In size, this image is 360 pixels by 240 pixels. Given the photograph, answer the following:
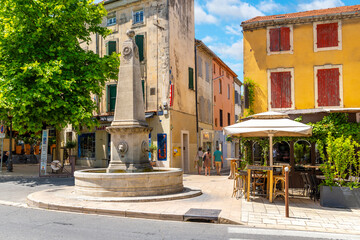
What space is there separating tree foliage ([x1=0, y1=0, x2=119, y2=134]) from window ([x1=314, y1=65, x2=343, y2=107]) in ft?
34.7

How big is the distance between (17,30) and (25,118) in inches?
158

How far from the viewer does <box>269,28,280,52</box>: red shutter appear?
1691cm

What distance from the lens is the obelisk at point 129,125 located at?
35.0ft

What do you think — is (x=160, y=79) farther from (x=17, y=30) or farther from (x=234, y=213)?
(x=234, y=213)

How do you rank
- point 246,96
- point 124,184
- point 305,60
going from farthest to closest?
point 246,96
point 305,60
point 124,184

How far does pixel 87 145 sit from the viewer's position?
2395 cm

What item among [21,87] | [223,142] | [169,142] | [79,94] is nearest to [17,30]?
[21,87]

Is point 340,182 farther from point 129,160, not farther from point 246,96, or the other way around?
point 246,96

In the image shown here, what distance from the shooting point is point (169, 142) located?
800 inches

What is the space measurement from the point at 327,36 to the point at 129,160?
1167cm

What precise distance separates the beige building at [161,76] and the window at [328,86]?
8086 mm

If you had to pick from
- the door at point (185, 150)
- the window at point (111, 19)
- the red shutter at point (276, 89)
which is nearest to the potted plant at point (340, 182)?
the red shutter at point (276, 89)

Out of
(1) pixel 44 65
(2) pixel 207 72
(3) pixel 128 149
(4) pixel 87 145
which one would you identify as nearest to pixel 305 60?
(3) pixel 128 149

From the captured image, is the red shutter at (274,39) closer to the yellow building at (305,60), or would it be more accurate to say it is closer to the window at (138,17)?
the yellow building at (305,60)
